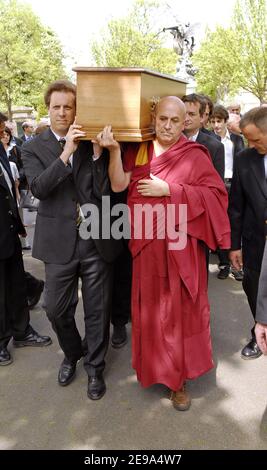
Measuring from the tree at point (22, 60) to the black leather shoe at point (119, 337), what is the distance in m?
24.6

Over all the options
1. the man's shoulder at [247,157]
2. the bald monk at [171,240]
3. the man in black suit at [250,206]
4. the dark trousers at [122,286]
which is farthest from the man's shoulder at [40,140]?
the man's shoulder at [247,157]

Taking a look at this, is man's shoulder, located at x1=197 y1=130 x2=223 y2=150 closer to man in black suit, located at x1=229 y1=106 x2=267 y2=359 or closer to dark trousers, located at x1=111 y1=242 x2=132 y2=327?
man in black suit, located at x1=229 y1=106 x2=267 y2=359

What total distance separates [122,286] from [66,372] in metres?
0.86

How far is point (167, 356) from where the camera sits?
9.14ft

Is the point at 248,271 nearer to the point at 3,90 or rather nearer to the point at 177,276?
the point at 177,276

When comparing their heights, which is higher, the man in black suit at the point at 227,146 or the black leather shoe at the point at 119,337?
the man in black suit at the point at 227,146

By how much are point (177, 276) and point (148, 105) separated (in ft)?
3.57

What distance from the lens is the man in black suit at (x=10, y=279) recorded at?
3305 millimetres

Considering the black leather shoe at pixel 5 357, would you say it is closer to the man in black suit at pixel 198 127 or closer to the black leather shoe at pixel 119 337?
the black leather shoe at pixel 119 337

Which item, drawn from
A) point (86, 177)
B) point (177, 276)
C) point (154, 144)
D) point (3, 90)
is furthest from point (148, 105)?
point (3, 90)

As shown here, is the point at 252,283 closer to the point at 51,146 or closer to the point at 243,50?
the point at 51,146

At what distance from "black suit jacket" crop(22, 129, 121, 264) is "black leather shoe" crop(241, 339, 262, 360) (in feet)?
5.07

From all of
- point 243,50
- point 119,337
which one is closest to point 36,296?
point 119,337

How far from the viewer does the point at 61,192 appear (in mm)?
2730
